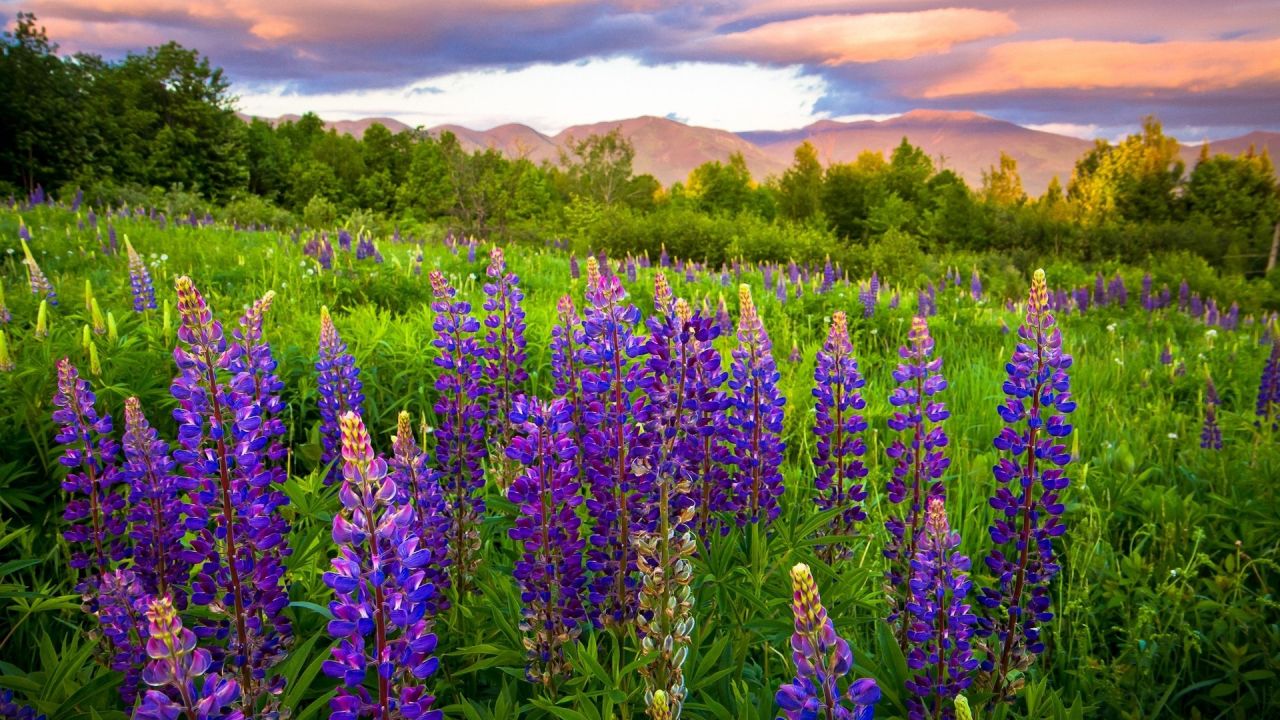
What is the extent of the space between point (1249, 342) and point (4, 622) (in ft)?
36.0

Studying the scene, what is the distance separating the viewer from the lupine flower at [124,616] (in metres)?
1.90

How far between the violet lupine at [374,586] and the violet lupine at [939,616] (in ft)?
4.03

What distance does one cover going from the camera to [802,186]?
57719mm

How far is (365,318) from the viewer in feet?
17.8

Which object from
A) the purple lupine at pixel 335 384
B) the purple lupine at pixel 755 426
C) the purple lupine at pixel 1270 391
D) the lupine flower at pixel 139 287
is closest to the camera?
the purple lupine at pixel 755 426

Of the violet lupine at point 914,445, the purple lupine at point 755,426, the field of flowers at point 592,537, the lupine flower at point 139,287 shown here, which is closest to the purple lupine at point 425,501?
the field of flowers at point 592,537

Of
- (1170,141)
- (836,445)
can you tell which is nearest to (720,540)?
(836,445)

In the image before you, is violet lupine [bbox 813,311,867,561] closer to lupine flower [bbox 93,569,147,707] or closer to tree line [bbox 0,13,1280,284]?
lupine flower [bbox 93,569,147,707]

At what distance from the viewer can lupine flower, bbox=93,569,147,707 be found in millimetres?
1896

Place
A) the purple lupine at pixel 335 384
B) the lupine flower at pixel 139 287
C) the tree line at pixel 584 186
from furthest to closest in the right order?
the tree line at pixel 584 186
the lupine flower at pixel 139 287
the purple lupine at pixel 335 384

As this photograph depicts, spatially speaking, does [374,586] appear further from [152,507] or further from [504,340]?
[504,340]

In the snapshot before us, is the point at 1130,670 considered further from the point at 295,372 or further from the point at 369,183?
the point at 369,183

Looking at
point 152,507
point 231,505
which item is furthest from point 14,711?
point 231,505

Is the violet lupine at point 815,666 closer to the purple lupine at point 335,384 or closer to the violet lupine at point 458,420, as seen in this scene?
the violet lupine at point 458,420
